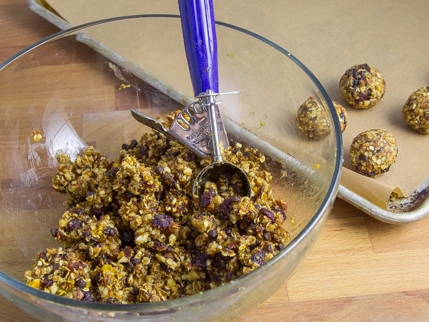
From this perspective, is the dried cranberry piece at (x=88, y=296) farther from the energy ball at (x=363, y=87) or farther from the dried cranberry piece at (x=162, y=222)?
the energy ball at (x=363, y=87)

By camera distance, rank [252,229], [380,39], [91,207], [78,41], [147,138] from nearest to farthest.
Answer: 1. [252,229]
2. [91,207]
3. [147,138]
4. [78,41]
5. [380,39]

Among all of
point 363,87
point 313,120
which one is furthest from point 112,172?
point 363,87

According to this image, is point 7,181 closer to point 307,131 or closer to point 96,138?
point 96,138

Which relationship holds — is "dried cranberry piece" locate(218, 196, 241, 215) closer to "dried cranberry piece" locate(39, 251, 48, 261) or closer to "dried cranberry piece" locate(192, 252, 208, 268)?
"dried cranberry piece" locate(192, 252, 208, 268)

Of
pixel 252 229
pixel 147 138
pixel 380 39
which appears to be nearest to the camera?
pixel 252 229

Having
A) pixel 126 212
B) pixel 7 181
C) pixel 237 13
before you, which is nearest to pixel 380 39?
pixel 237 13

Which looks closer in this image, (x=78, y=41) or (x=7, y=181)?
(x=7, y=181)

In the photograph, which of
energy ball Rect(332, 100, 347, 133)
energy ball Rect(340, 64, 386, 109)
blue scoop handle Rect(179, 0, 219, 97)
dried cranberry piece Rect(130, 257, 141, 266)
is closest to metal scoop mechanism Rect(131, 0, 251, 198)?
blue scoop handle Rect(179, 0, 219, 97)

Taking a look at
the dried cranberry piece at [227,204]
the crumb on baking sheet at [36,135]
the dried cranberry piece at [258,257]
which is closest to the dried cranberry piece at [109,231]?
the dried cranberry piece at [227,204]
